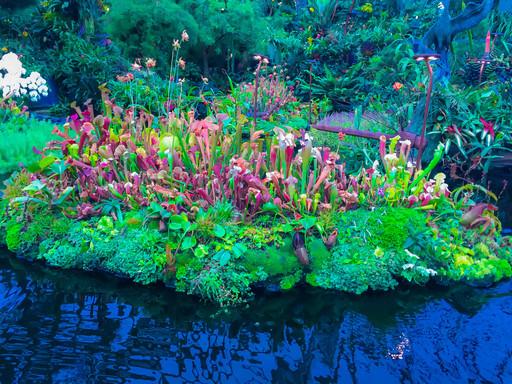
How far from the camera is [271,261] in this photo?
Result: 11.4 feet

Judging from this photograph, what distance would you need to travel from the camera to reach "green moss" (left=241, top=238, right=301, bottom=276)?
347cm

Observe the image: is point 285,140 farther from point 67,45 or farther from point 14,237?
point 67,45

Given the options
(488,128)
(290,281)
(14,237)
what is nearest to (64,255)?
(14,237)

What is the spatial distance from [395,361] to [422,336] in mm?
333

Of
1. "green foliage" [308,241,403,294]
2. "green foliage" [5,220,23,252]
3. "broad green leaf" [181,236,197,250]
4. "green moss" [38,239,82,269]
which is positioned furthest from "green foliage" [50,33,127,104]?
"green foliage" [308,241,403,294]

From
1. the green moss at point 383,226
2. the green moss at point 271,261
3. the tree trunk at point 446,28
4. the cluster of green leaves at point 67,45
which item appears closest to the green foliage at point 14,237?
the green moss at point 271,261

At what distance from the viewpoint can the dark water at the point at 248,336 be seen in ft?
8.83

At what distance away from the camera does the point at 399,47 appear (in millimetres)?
8406

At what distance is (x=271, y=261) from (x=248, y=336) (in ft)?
2.06

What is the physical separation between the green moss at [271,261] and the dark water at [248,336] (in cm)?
18

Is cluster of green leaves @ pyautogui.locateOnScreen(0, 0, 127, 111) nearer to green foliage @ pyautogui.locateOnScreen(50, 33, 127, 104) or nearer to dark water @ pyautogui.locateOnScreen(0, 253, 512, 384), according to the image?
green foliage @ pyautogui.locateOnScreen(50, 33, 127, 104)

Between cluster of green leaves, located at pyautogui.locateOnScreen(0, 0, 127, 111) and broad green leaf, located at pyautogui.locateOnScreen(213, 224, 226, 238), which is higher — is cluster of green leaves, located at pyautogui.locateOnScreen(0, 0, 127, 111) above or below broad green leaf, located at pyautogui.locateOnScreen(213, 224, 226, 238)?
above

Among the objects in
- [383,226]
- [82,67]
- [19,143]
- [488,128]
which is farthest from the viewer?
[82,67]

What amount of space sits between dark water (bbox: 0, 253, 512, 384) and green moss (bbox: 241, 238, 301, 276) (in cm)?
18
